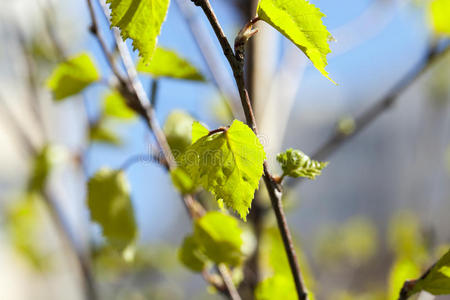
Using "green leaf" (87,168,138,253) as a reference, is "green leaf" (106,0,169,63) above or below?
above

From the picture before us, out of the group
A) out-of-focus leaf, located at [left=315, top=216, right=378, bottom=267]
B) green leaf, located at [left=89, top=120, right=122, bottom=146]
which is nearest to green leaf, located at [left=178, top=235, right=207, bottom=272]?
green leaf, located at [left=89, top=120, right=122, bottom=146]

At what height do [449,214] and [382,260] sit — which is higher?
[449,214]

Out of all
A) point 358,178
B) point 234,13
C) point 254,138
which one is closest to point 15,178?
point 234,13

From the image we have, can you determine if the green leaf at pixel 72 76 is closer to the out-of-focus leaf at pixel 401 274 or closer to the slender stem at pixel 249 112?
the slender stem at pixel 249 112

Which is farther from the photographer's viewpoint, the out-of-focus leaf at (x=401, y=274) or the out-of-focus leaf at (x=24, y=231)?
the out-of-focus leaf at (x=24, y=231)

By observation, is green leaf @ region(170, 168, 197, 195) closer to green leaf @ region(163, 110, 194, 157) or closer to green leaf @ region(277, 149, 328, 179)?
green leaf @ region(163, 110, 194, 157)

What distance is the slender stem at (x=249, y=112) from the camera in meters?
0.24

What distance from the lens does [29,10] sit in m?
1.13

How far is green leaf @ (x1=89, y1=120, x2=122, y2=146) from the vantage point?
0.72 m

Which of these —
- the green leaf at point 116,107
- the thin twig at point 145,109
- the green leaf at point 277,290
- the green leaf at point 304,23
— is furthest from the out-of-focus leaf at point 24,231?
the green leaf at point 304,23

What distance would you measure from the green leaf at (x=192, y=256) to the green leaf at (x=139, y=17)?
232 millimetres

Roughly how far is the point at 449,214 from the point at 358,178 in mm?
3323

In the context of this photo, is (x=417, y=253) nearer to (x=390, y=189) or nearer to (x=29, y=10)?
(x=29, y=10)

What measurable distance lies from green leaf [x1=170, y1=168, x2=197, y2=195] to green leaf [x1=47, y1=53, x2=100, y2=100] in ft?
0.49
